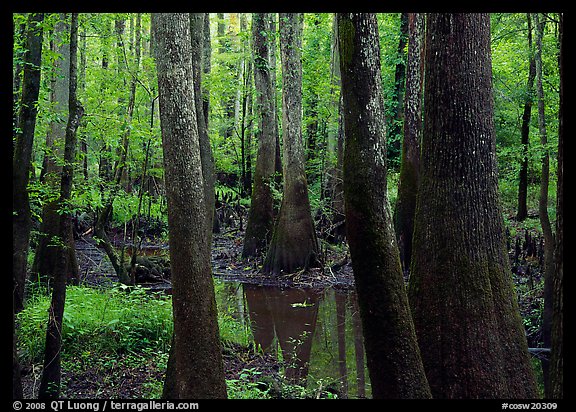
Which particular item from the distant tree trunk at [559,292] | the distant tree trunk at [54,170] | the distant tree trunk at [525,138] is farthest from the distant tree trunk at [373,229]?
the distant tree trunk at [525,138]

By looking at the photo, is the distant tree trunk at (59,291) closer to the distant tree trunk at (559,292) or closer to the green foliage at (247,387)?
the green foliage at (247,387)

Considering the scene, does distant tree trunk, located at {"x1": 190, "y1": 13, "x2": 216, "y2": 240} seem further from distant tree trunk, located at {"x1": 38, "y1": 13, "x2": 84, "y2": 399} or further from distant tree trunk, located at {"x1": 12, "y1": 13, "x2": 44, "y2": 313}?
distant tree trunk, located at {"x1": 12, "y1": 13, "x2": 44, "y2": 313}

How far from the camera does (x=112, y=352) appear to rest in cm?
762

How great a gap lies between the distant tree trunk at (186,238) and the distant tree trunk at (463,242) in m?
2.30

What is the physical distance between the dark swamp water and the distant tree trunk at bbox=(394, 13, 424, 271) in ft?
6.05

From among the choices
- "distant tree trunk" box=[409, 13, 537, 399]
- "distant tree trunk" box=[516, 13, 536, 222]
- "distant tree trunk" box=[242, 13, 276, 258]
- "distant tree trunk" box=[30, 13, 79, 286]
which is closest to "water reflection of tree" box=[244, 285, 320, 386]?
"distant tree trunk" box=[242, 13, 276, 258]

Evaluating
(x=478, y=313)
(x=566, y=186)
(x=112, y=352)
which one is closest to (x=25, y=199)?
(x=112, y=352)

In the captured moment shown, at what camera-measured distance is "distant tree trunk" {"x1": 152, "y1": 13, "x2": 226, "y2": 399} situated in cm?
492

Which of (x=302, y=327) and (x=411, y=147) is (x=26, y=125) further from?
(x=411, y=147)

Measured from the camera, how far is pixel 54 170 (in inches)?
418

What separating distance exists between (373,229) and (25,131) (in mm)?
4401

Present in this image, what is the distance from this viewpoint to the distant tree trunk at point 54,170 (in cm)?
903
